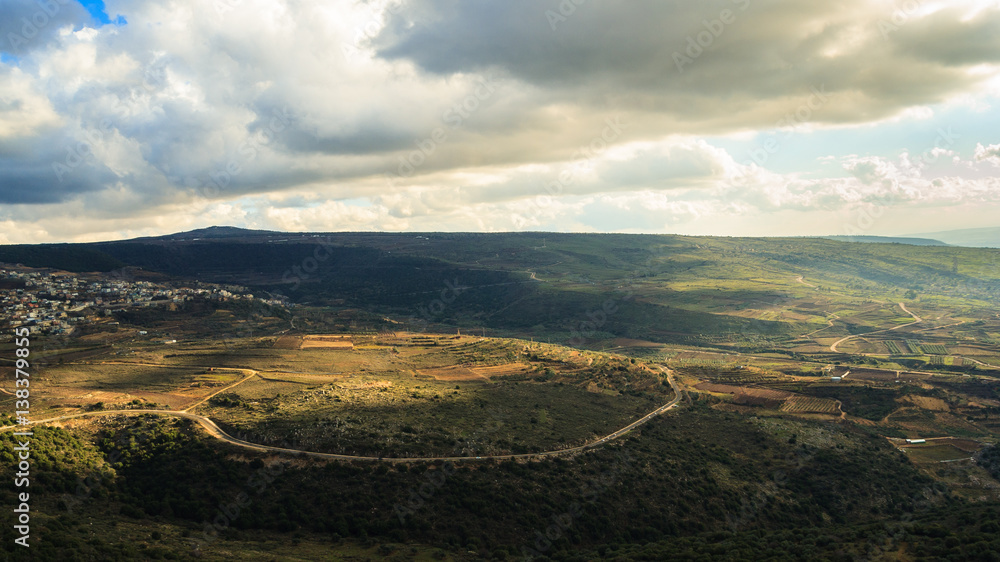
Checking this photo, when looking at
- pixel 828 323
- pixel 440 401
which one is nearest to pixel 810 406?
pixel 440 401

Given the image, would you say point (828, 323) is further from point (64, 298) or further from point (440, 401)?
point (64, 298)

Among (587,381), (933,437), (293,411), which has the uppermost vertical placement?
(293,411)

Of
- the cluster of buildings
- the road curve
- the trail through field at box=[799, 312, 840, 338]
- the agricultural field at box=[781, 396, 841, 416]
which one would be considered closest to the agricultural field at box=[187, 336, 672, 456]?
the road curve

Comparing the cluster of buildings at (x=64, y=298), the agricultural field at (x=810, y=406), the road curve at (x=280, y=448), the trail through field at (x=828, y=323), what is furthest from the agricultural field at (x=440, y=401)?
the trail through field at (x=828, y=323)

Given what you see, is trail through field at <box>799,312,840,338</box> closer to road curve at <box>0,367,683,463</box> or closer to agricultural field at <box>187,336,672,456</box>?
agricultural field at <box>187,336,672,456</box>

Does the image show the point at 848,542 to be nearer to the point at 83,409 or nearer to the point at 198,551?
the point at 198,551

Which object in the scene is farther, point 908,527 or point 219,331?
point 219,331

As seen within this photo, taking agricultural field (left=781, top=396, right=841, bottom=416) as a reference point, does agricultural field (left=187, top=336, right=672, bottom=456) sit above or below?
above

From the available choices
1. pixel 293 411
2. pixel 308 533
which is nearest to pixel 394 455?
pixel 308 533
